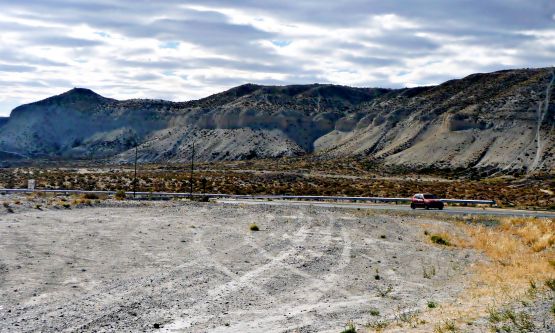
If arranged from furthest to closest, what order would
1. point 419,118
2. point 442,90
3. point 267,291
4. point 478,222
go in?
point 442,90
point 419,118
point 478,222
point 267,291

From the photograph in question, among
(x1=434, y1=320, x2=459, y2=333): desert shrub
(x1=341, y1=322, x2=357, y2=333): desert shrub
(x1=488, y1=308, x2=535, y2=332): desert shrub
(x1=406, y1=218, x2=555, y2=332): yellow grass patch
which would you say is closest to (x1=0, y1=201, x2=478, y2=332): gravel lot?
(x1=341, y1=322, x2=357, y2=333): desert shrub

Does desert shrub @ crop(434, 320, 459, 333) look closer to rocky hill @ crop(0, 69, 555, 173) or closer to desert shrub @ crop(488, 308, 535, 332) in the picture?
desert shrub @ crop(488, 308, 535, 332)

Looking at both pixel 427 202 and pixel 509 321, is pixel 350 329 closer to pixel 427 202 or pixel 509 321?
pixel 509 321

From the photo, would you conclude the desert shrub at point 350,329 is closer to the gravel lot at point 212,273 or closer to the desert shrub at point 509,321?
the gravel lot at point 212,273

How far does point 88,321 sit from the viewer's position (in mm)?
14016

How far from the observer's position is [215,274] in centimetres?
2025

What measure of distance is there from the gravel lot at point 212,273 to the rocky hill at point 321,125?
68.5 meters

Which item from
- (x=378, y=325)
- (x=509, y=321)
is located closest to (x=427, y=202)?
(x=378, y=325)

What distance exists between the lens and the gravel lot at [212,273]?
48.0 feet

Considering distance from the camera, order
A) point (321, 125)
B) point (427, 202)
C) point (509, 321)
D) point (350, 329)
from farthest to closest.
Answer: point (321, 125) → point (427, 202) → point (350, 329) → point (509, 321)

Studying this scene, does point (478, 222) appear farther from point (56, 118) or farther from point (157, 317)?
point (56, 118)

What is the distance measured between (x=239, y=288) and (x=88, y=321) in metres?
5.21

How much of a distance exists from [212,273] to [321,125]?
13995 cm

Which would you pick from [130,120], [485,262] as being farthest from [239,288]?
[130,120]
